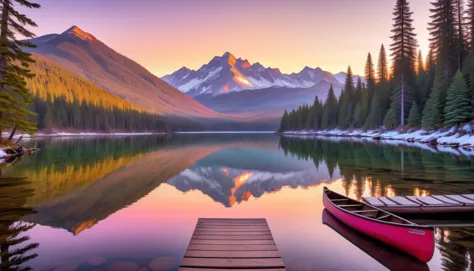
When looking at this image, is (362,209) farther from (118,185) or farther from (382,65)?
(382,65)

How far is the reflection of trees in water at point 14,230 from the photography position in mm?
11172

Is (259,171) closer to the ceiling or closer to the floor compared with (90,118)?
closer to the floor

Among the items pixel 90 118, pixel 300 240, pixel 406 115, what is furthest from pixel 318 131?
pixel 300 240

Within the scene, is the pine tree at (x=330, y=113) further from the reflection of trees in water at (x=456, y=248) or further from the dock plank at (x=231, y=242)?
the dock plank at (x=231, y=242)

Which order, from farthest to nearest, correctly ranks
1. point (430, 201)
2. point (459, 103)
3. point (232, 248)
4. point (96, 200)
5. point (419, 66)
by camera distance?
point (419, 66) → point (459, 103) → point (96, 200) → point (430, 201) → point (232, 248)

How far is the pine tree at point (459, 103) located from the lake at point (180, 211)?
26408 mm

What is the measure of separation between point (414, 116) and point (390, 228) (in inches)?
2915

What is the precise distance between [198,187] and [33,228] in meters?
13.7

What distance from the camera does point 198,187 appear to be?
27.2 meters

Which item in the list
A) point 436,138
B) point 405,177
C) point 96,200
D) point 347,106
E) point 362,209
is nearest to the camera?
point 362,209

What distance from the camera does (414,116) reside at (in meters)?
76.5

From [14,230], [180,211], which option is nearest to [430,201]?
[180,211]

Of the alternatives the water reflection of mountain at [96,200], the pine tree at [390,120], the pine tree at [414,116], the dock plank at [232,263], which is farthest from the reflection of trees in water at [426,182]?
the pine tree at [390,120]

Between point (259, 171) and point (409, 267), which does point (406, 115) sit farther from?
point (409, 267)
